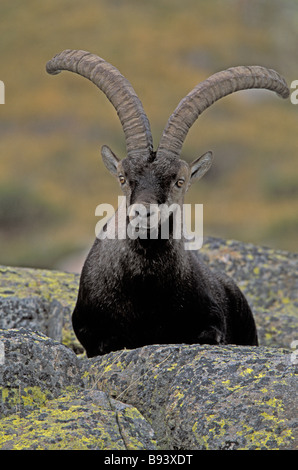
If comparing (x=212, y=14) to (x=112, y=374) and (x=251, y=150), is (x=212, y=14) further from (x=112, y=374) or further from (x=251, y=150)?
(x=112, y=374)

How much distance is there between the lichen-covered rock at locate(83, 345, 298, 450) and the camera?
706 cm

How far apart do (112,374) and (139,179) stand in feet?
8.56

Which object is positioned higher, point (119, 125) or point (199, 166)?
point (119, 125)

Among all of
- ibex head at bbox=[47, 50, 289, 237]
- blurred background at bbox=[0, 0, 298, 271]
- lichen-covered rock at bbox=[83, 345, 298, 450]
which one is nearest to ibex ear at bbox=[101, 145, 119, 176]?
ibex head at bbox=[47, 50, 289, 237]

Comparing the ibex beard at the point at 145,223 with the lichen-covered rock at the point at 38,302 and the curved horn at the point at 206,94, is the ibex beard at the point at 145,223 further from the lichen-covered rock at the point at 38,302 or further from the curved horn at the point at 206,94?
the lichen-covered rock at the point at 38,302

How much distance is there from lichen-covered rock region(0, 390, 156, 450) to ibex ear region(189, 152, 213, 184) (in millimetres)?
4699

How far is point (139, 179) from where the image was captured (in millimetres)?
10289

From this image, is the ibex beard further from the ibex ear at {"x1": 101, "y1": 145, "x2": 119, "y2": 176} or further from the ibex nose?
the ibex ear at {"x1": 101, "y1": 145, "x2": 119, "y2": 176}

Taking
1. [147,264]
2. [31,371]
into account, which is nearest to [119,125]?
[147,264]

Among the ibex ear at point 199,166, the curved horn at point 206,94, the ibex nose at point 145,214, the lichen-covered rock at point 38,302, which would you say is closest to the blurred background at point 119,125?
the lichen-covered rock at point 38,302

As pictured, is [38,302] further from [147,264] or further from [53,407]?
[53,407]

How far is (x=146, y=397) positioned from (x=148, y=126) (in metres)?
4.08

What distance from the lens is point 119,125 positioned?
55812 mm

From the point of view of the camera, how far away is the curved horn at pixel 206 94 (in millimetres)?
10938
